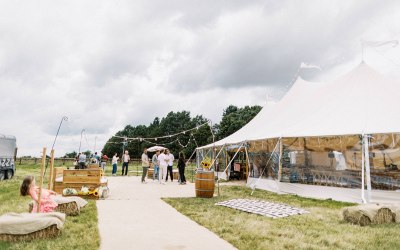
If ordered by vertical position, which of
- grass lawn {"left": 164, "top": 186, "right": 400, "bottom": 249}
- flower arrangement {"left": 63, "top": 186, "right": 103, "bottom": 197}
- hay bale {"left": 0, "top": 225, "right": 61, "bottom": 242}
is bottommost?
grass lawn {"left": 164, "top": 186, "right": 400, "bottom": 249}

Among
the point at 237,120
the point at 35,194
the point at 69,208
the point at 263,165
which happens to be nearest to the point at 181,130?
the point at 237,120

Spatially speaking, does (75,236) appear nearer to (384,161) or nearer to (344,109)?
(384,161)

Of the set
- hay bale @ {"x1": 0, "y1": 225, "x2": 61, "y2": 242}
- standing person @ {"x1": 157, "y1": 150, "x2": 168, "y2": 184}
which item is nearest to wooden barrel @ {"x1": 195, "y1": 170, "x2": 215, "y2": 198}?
hay bale @ {"x1": 0, "y1": 225, "x2": 61, "y2": 242}

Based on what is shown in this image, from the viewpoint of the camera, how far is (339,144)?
10.5 m

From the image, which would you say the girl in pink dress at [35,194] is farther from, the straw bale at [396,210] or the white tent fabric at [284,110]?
the white tent fabric at [284,110]

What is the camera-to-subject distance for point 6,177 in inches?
660

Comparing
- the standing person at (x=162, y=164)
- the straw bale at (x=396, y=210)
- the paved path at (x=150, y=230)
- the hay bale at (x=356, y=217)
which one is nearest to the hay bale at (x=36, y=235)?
the paved path at (x=150, y=230)

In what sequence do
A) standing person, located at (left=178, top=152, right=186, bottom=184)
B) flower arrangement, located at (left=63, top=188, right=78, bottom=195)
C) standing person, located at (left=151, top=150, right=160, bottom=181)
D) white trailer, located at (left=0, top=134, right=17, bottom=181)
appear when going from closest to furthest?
flower arrangement, located at (left=63, top=188, right=78, bottom=195), standing person, located at (left=178, top=152, right=186, bottom=184), white trailer, located at (left=0, top=134, right=17, bottom=181), standing person, located at (left=151, top=150, right=160, bottom=181)

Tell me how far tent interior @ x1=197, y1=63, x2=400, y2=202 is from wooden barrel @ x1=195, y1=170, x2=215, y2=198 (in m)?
1.76

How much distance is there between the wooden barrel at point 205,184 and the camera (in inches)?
382

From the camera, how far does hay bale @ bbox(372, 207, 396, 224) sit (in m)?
6.19

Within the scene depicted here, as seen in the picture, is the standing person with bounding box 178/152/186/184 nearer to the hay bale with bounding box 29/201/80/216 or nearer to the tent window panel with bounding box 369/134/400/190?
the tent window panel with bounding box 369/134/400/190

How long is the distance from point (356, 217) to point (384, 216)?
0.53 meters

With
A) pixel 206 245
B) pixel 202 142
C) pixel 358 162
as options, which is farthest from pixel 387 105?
pixel 202 142
